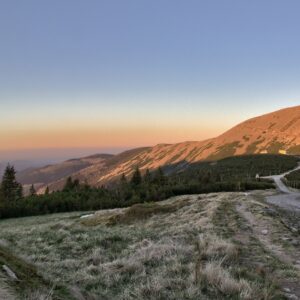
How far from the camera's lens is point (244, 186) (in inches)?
2650

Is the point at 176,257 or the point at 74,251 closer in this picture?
the point at 176,257

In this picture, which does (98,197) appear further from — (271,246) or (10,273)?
(10,273)

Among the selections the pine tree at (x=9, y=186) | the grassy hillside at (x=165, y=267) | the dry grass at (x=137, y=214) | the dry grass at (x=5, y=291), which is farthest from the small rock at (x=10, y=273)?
the pine tree at (x=9, y=186)

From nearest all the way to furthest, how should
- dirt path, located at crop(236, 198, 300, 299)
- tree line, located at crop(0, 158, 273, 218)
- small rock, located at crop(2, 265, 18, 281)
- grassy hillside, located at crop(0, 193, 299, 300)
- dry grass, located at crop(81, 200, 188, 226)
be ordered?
small rock, located at crop(2, 265, 18, 281)
grassy hillside, located at crop(0, 193, 299, 300)
dirt path, located at crop(236, 198, 300, 299)
dry grass, located at crop(81, 200, 188, 226)
tree line, located at crop(0, 158, 273, 218)

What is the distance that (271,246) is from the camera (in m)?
17.1

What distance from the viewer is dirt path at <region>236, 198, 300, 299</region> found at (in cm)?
1090

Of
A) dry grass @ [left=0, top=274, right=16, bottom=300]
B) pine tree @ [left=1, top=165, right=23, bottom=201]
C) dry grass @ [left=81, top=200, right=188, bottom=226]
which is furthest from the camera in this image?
pine tree @ [left=1, top=165, right=23, bottom=201]

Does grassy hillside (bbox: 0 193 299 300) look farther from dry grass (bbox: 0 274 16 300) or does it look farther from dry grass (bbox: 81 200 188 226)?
dry grass (bbox: 81 200 188 226)

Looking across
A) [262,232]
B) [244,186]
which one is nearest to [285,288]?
[262,232]

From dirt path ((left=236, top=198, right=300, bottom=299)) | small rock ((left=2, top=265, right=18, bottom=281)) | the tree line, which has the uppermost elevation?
small rock ((left=2, top=265, right=18, bottom=281))

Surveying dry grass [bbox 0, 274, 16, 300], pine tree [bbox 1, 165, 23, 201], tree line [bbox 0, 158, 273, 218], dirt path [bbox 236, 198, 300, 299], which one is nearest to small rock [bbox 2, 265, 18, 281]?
dry grass [bbox 0, 274, 16, 300]

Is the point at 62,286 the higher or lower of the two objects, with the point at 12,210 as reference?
higher

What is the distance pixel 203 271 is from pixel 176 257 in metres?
2.63

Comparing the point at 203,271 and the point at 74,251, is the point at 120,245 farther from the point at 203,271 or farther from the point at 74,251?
the point at 203,271
